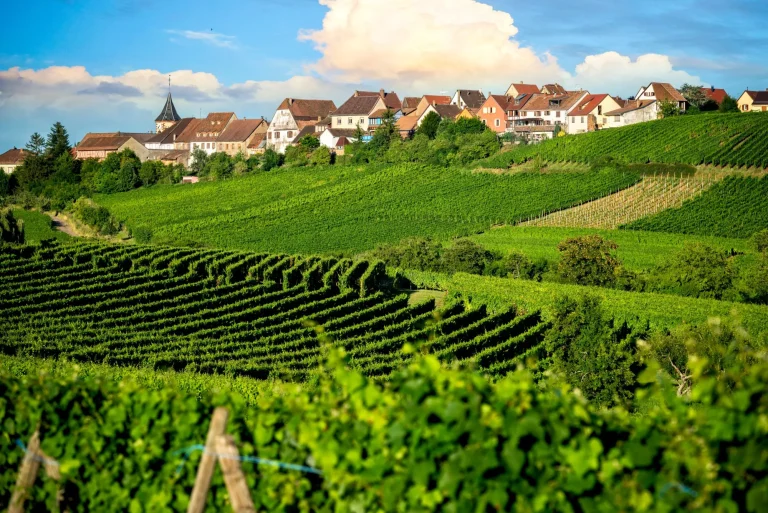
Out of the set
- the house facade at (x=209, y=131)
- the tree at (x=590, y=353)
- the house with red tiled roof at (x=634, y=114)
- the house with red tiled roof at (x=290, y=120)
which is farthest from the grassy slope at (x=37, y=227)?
the house with red tiled roof at (x=634, y=114)

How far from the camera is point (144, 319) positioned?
105ft

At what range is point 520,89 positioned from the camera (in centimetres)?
11431

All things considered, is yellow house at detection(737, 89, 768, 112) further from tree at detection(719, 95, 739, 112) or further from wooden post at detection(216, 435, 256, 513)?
wooden post at detection(216, 435, 256, 513)

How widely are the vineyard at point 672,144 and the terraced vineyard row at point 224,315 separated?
35741 millimetres

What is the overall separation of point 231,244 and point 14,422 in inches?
2102

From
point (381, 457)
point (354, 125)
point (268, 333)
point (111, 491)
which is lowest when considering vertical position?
point (268, 333)

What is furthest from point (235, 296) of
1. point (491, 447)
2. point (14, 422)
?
point (491, 447)

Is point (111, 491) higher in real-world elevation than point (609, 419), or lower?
lower

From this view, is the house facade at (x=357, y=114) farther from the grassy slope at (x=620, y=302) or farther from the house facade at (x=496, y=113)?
the grassy slope at (x=620, y=302)

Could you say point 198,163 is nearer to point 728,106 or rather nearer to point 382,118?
point 382,118

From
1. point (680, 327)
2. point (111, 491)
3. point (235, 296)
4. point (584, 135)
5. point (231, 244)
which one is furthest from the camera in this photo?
point (584, 135)

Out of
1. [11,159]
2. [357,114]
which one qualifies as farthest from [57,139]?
[357,114]

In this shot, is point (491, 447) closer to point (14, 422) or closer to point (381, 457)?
point (381, 457)

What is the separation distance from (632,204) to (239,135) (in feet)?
210
